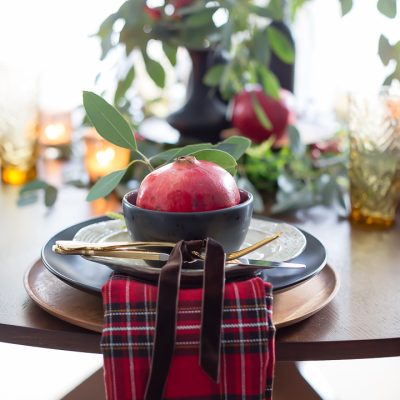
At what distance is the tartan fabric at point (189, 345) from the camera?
0.49 meters

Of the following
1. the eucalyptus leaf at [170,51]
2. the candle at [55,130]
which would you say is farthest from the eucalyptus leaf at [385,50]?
the candle at [55,130]

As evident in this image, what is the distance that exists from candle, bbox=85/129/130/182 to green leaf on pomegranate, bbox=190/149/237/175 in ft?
1.70

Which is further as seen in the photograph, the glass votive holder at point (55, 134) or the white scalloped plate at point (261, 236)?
the glass votive holder at point (55, 134)

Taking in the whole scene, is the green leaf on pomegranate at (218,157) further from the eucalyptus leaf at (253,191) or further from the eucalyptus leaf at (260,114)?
the eucalyptus leaf at (260,114)

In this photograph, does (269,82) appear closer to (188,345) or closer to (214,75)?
(214,75)

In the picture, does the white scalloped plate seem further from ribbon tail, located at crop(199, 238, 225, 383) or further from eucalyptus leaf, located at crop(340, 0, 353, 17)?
eucalyptus leaf, located at crop(340, 0, 353, 17)

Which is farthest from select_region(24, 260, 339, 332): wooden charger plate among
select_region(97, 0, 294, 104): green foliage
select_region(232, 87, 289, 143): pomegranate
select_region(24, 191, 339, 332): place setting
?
select_region(232, 87, 289, 143): pomegranate

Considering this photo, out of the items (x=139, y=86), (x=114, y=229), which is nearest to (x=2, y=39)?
(x=139, y=86)

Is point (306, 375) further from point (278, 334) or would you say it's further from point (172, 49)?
point (172, 49)

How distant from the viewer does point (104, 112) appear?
24.8 inches

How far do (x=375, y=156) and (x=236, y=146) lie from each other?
13.4 inches

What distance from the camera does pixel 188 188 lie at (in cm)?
57

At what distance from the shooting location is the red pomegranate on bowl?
570mm

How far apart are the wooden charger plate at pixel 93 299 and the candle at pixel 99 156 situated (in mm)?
478
